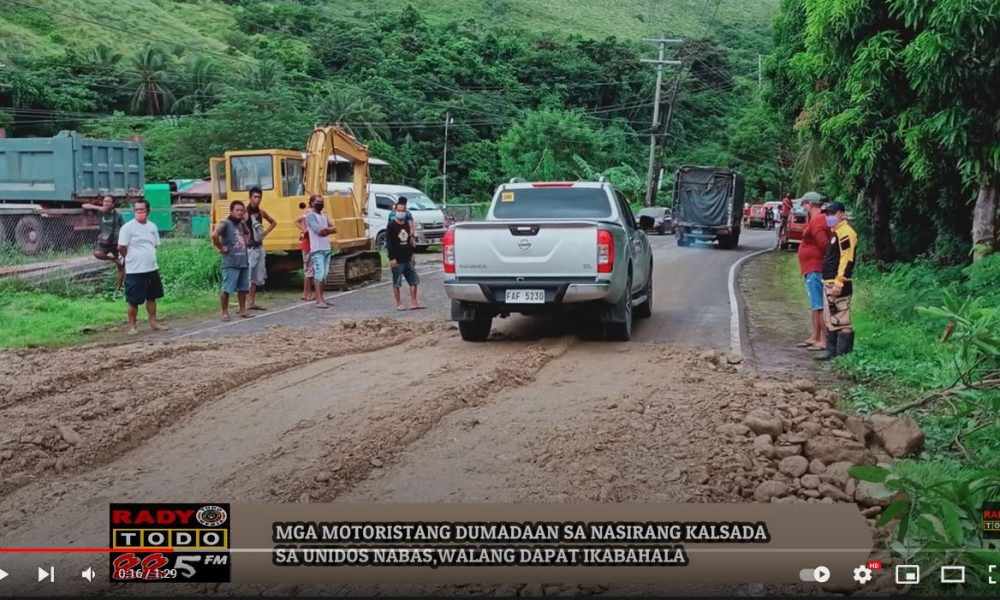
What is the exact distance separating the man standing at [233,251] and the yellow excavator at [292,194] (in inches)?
134

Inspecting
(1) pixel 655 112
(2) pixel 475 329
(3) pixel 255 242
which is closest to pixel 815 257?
(2) pixel 475 329

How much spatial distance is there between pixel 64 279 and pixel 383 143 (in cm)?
4286

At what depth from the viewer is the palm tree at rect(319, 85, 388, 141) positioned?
192 feet

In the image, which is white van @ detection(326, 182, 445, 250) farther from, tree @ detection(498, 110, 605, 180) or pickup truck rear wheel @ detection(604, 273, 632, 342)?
tree @ detection(498, 110, 605, 180)

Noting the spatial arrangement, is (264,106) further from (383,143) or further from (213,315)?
(213,315)

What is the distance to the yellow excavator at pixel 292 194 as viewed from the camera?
57.1 feet

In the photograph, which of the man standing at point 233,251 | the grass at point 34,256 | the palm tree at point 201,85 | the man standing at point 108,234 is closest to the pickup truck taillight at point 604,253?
the man standing at point 233,251

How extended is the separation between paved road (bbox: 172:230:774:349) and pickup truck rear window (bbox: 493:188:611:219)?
59.7 inches

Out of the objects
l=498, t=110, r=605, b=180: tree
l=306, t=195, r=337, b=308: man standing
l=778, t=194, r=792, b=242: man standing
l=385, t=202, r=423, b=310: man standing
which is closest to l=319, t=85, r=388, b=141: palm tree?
l=498, t=110, r=605, b=180: tree

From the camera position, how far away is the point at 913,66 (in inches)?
481

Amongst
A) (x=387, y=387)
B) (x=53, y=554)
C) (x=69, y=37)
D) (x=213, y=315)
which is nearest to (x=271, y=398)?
(x=387, y=387)

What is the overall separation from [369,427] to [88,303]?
1008cm

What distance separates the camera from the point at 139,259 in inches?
480

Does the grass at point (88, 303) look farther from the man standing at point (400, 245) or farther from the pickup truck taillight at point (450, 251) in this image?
the pickup truck taillight at point (450, 251)
